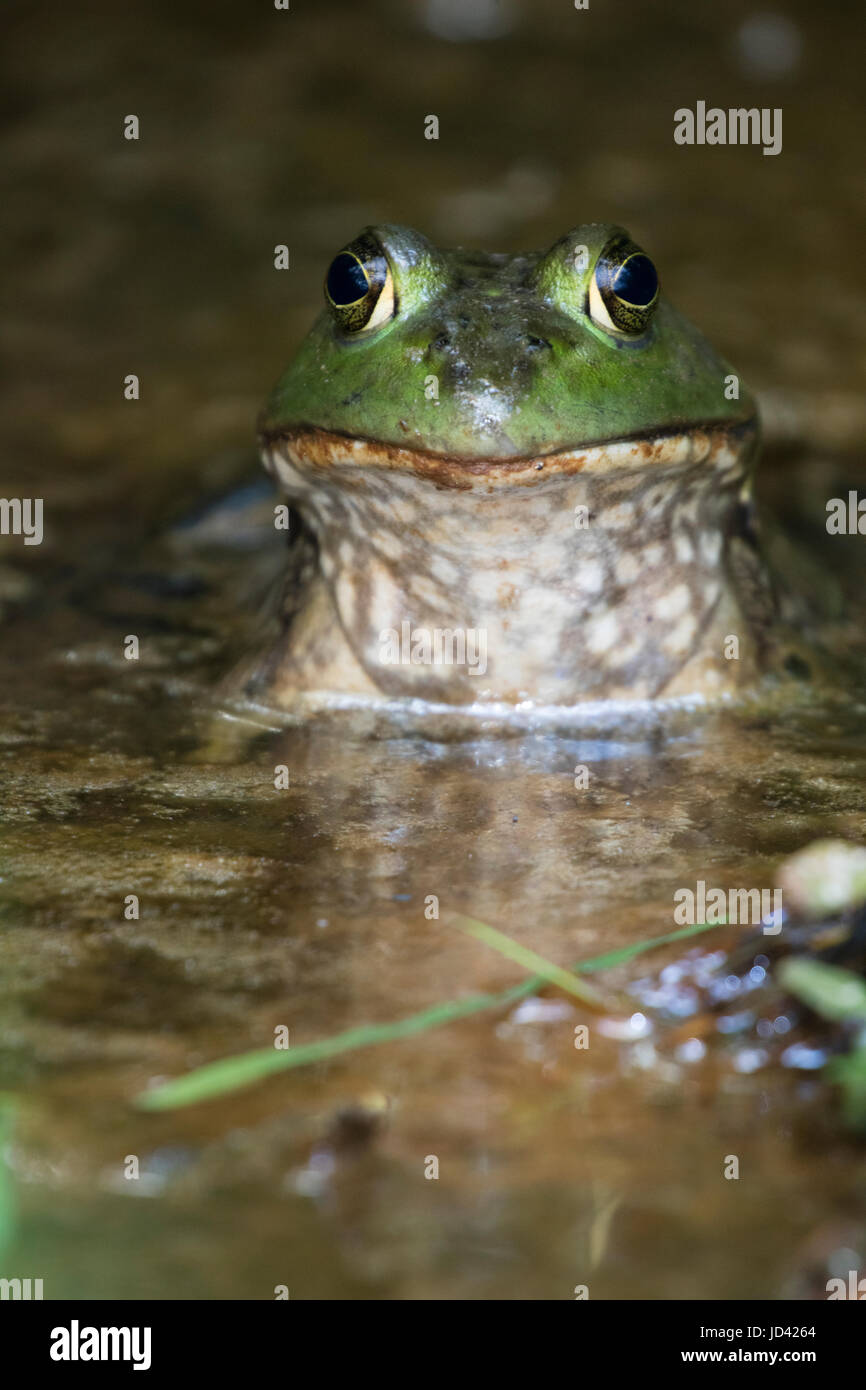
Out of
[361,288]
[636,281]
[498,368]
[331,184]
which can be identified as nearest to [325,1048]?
[498,368]

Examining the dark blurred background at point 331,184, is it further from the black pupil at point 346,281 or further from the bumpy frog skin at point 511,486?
the black pupil at point 346,281

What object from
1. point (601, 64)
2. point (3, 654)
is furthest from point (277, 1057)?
point (601, 64)

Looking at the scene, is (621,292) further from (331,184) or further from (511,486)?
(331,184)

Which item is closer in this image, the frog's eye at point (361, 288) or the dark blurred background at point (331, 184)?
the frog's eye at point (361, 288)

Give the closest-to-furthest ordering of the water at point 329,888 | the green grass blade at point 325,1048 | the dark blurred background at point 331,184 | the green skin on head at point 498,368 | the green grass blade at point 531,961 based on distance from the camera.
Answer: the water at point 329,888 < the green grass blade at point 325,1048 < the green grass blade at point 531,961 < the green skin on head at point 498,368 < the dark blurred background at point 331,184

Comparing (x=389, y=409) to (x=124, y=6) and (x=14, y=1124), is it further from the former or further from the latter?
(x=124, y=6)

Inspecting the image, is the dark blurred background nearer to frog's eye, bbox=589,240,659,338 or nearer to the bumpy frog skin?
the bumpy frog skin

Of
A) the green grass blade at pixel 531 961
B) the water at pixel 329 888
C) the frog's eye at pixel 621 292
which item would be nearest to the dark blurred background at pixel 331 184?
the water at pixel 329 888
